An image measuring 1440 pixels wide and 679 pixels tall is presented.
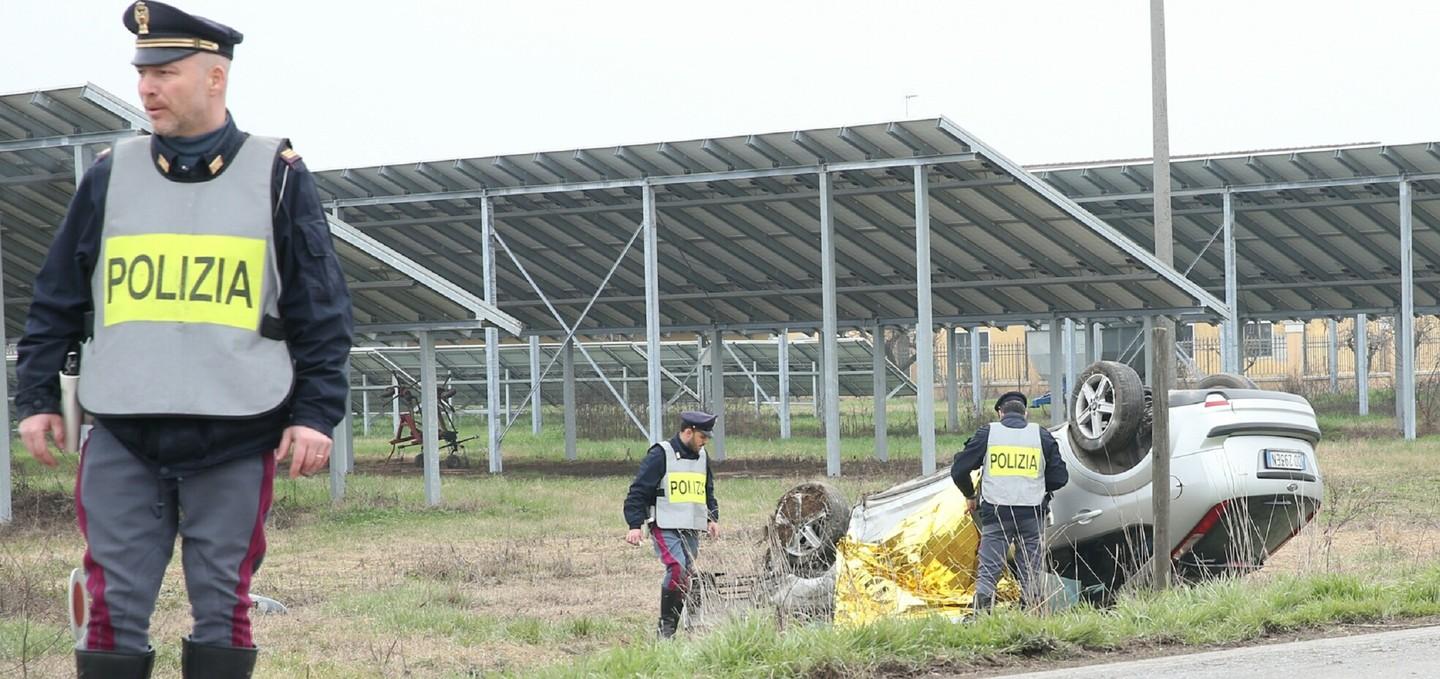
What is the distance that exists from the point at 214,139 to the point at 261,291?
14.6 inches

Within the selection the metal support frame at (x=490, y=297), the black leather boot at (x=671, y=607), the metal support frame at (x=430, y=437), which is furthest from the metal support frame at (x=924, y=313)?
the black leather boot at (x=671, y=607)

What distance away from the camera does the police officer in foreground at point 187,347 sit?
3760 millimetres

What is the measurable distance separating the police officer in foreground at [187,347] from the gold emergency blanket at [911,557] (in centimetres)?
550

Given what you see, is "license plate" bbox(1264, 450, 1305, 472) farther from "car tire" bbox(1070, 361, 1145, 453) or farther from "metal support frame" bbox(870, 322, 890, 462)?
"metal support frame" bbox(870, 322, 890, 462)

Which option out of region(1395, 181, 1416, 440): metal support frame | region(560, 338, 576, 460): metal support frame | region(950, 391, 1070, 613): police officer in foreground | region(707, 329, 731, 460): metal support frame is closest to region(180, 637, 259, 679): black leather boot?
region(950, 391, 1070, 613): police officer in foreground

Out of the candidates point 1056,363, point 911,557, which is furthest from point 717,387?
point 911,557

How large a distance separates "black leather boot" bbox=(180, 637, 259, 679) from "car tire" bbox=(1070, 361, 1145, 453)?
21.2 feet

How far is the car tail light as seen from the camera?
910cm

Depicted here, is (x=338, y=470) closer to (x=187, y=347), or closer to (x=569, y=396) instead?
(x=569, y=396)

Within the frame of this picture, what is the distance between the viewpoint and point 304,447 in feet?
12.5

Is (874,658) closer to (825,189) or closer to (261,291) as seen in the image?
(261,291)

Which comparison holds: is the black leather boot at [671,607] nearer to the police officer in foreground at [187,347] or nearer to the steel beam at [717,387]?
the police officer in foreground at [187,347]

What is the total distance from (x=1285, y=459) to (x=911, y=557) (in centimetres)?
211

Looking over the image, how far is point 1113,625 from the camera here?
23.9ft
